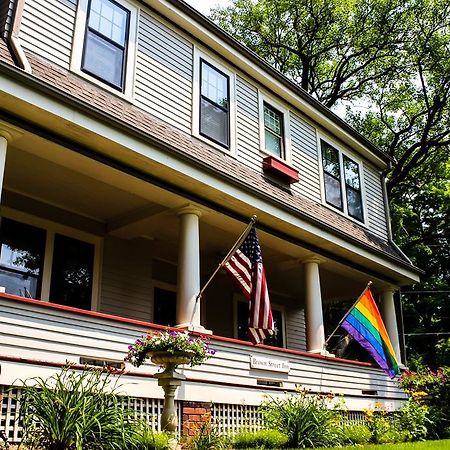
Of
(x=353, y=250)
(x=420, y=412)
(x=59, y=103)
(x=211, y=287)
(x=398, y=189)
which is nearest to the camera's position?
(x=59, y=103)

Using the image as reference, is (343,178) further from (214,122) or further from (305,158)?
(214,122)

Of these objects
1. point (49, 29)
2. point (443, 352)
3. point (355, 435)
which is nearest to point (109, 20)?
point (49, 29)

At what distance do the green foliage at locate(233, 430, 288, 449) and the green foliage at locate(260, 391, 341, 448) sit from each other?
322mm

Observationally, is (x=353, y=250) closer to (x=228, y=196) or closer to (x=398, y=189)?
(x=228, y=196)

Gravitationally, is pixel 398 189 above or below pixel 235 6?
below

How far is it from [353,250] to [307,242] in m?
1.40

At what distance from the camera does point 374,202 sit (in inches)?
642

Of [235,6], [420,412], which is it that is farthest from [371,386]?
[235,6]

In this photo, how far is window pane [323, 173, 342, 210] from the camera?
46.7 feet

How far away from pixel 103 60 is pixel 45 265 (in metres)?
3.61

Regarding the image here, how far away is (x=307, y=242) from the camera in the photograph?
12.2m

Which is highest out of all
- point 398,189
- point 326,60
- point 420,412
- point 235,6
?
point 235,6

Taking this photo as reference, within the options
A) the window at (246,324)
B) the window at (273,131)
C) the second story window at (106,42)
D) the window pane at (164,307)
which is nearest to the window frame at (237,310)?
the window at (246,324)

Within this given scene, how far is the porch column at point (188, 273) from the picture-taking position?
884 cm
